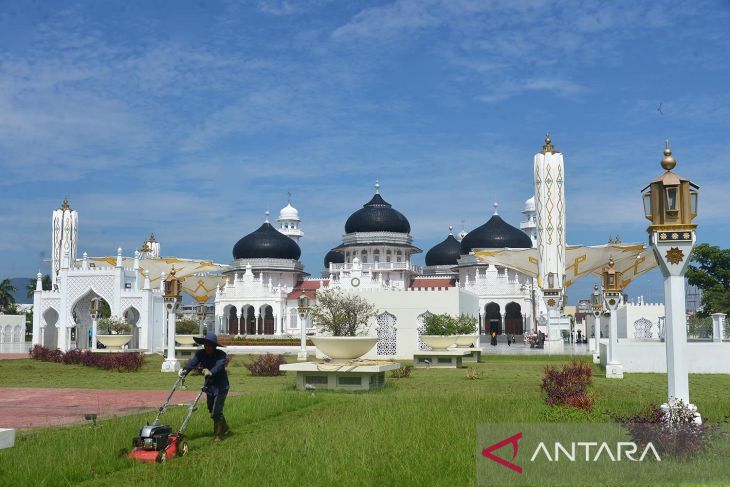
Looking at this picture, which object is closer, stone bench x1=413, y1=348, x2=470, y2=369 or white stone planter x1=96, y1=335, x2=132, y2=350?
stone bench x1=413, y1=348, x2=470, y2=369

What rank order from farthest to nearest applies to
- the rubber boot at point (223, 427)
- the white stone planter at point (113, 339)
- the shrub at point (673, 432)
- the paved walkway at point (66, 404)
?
the white stone planter at point (113, 339), the paved walkway at point (66, 404), the rubber boot at point (223, 427), the shrub at point (673, 432)

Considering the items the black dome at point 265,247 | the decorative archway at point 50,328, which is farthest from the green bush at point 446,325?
the black dome at point 265,247

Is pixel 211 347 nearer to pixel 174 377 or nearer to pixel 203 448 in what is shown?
pixel 203 448

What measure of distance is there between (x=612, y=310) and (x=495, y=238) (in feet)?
131

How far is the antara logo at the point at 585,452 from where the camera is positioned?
6.67m

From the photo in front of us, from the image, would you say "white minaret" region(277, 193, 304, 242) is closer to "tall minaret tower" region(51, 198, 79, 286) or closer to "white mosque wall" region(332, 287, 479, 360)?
"tall minaret tower" region(51, 198, 79, 286)

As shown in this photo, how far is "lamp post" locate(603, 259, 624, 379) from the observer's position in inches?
714

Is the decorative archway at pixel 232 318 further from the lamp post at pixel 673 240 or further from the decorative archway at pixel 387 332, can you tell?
the lamp post at pixel 673 240

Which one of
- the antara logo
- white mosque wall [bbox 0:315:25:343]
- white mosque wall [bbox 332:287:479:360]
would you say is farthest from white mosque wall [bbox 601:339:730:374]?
white mosque wall [bbox 0:315:25:343]

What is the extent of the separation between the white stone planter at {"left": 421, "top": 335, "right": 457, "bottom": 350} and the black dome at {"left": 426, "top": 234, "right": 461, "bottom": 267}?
42856 millimetres

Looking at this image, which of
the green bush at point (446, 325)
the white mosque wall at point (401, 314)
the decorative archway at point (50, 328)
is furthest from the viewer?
the decorative archway at point (50, 328)

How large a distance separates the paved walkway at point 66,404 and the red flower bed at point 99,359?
5262 millimetres

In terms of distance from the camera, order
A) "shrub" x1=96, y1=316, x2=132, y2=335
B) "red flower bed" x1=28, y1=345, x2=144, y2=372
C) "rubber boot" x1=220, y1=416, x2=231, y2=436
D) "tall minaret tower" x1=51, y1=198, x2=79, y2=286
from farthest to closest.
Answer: "tall minaret tower" x1=51, y1=198, x2=79, y2=286 → "shrub" x1=96, y1=316, x2=132, y2=335 → "red flower bed" x1=28, y1=345, x2=144, y2=372 → "rubber boot" x1=220, y1=416, x2=231, y2=436

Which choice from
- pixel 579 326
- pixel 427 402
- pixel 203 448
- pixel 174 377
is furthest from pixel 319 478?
pixel 579 326
